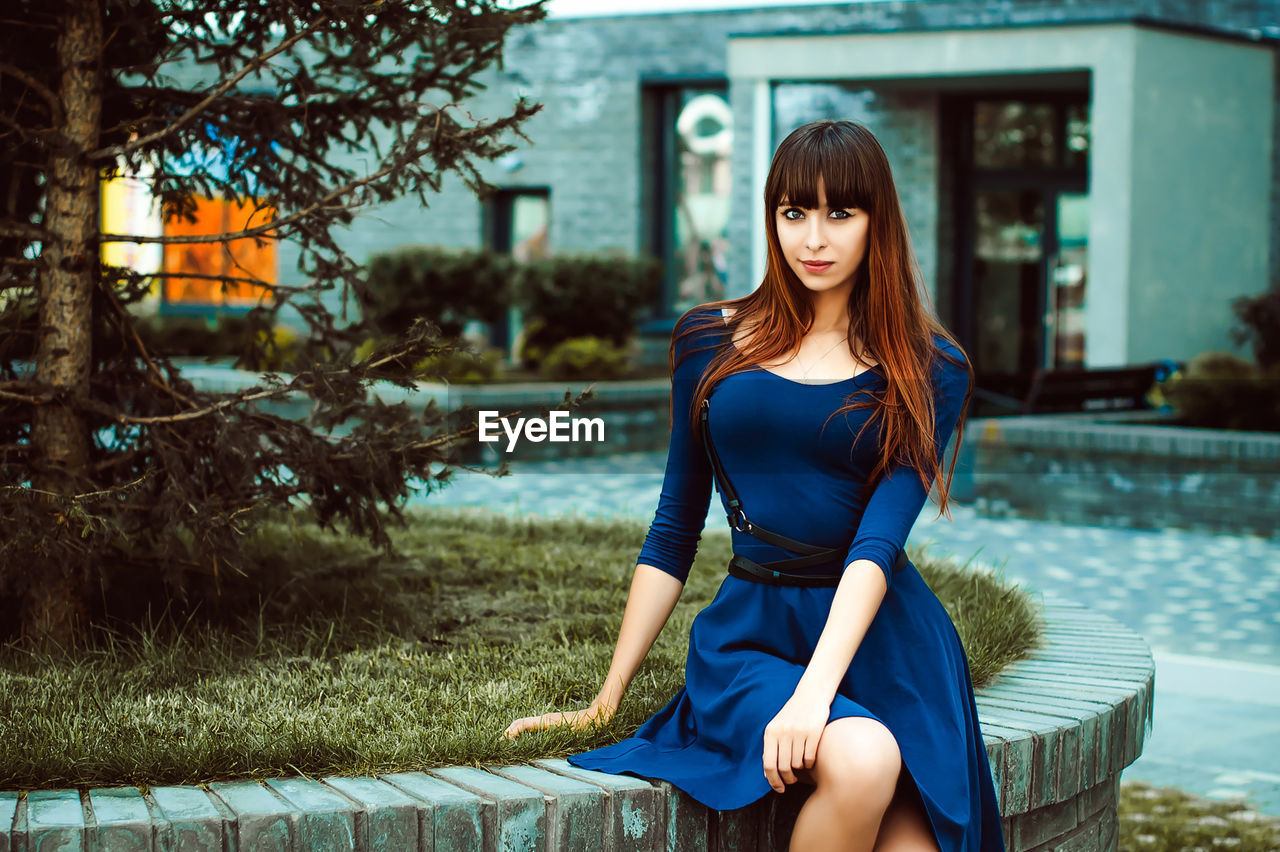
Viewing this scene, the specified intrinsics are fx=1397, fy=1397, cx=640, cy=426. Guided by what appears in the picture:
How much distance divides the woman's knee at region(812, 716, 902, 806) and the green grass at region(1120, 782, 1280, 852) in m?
2.04

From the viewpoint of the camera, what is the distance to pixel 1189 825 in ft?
13.3

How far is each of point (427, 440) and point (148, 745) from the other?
52.4 inches

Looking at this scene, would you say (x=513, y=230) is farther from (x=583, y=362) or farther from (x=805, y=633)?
(x=805, y=633)

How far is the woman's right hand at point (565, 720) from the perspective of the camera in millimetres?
2807

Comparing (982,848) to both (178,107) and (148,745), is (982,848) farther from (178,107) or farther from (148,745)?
(178,107)

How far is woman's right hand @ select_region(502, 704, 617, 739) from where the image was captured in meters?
2.81

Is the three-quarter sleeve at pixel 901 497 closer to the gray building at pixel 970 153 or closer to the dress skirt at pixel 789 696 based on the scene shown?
the dress skirt at pixel 789 696

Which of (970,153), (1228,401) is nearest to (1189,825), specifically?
(1228,401)

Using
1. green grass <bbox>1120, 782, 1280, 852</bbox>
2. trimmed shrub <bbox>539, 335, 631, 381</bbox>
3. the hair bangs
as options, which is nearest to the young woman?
the hair bangs

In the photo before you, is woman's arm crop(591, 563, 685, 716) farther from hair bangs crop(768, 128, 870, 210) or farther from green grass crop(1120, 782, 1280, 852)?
green grass crop(1120, 782, 1280, 852)

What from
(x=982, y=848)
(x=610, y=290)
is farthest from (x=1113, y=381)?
(x=982, y=848)

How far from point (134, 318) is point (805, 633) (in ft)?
8.63

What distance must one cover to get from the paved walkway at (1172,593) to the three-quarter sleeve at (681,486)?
2.34m

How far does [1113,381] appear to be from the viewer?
1194cm
